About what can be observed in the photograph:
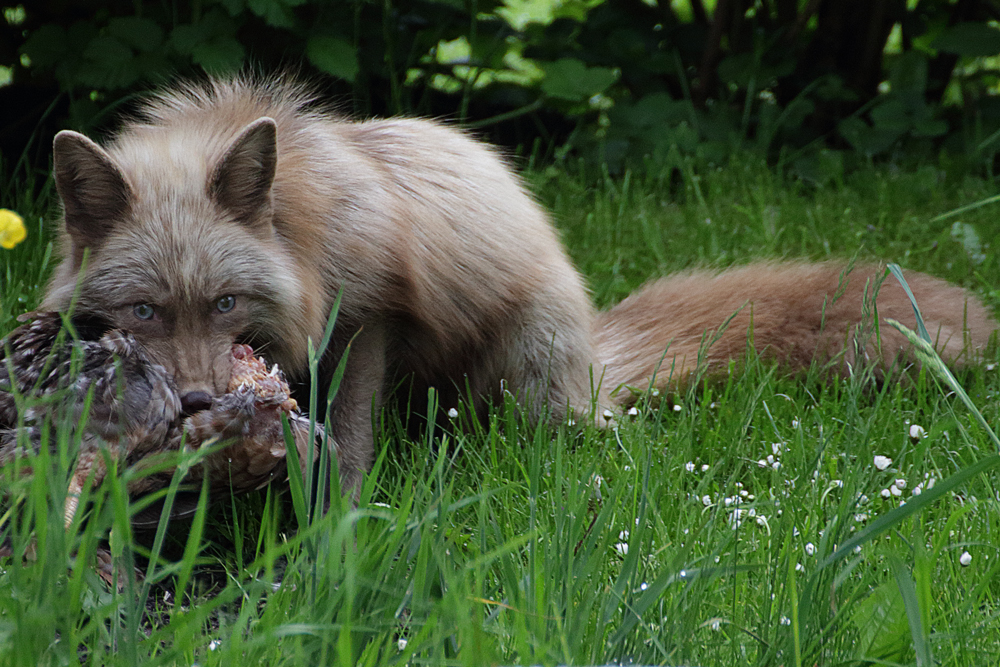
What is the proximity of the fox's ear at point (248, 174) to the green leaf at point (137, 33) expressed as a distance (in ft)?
8.24

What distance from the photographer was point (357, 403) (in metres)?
2.95

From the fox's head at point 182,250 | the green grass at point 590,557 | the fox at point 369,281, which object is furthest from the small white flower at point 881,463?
the fox's head at point 182,250

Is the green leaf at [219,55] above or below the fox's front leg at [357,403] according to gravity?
above

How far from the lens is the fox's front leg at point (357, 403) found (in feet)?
9.56

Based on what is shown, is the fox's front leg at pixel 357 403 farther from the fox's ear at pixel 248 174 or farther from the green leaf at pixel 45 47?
the green leaf at pixel 45 47

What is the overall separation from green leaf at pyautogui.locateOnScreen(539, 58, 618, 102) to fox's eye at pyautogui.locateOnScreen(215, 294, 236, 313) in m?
3.16

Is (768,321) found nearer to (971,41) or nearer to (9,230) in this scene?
(9,230)

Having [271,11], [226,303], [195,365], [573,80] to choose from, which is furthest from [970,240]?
[195,365]

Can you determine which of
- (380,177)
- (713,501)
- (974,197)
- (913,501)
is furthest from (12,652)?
(974,197)

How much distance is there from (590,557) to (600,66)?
4.72 metres

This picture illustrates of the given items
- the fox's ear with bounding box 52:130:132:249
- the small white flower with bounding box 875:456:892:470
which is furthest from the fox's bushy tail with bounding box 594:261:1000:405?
the fox's ear with bounding box 52:130:132:249

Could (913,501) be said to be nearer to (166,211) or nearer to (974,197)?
(166,211)

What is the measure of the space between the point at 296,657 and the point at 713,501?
55.0 inches

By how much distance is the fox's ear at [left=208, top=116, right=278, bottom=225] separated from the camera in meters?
2.52
